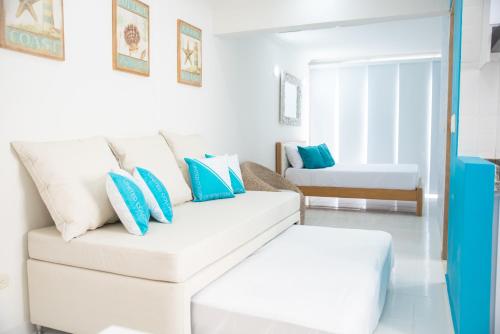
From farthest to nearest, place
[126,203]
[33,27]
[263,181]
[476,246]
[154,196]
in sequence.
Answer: [263,181] → [154,196] → [33,27] → [126,203] → [476,246]

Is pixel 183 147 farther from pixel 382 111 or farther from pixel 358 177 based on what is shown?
pixel 382 111

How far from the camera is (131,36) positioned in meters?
2.97

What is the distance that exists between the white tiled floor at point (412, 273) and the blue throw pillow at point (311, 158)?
869mm

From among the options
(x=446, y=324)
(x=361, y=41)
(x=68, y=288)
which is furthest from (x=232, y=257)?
(x=361, y=41)

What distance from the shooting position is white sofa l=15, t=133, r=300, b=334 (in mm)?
1809

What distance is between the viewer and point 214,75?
4176 mm

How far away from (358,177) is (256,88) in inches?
67.2

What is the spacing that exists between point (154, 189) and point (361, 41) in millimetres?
4619

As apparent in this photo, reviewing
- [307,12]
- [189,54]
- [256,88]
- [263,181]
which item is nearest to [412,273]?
[263,181]

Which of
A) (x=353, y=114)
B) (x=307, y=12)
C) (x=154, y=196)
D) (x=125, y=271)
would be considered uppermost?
(x=307, y=12)

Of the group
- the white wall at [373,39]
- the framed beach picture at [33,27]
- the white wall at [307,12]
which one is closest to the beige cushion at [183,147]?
the framed beach picture at [33,27]

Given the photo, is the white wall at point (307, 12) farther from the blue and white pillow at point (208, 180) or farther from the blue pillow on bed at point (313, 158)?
the blue pillow on bed at point (313, 158)

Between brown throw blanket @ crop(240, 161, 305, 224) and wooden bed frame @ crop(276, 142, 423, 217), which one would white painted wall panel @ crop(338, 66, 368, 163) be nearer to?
wooden bed frame @ crop(276, 142, 423, 217)

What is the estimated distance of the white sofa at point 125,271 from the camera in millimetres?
1809
